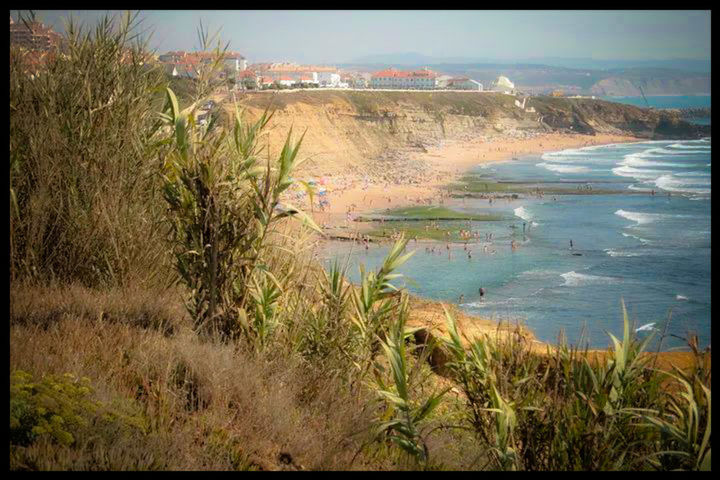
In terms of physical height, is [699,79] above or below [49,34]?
above

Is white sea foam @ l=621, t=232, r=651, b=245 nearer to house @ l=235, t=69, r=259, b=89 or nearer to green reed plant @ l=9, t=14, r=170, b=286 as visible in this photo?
house @ l=235, t=69, r=259, b=89

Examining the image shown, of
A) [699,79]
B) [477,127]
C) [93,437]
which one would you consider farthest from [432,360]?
[699,79]

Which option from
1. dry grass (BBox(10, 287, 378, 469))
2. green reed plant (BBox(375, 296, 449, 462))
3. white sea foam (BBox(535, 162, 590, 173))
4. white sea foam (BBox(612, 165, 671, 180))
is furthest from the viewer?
white sea foam (BBox(535, 162, 590, 173))

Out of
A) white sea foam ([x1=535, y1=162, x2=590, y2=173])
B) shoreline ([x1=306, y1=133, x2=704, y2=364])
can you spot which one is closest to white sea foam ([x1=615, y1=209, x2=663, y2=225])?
shoreline ([x1=306, y1=133, x2=704, y2=364])

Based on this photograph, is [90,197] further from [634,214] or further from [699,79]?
[699,79]

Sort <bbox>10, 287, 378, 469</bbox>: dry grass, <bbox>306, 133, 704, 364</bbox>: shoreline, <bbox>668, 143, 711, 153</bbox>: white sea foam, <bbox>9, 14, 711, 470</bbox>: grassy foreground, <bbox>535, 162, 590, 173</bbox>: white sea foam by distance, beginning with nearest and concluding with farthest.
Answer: <bbox>10, 287, 378, 469</bbox>: dry grass → <bbox>9, 14, 711, 470</bbox>: grassy foreground → <bbox>306, 133, 704, 364</bbox>: shoreline → <bbox>535, 162, 590, 173</bbox>: white sea foam → <bbox>668, 143, 711, 153</bbox>: white sea foam

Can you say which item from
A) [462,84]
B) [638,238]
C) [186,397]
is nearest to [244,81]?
[186,397]
